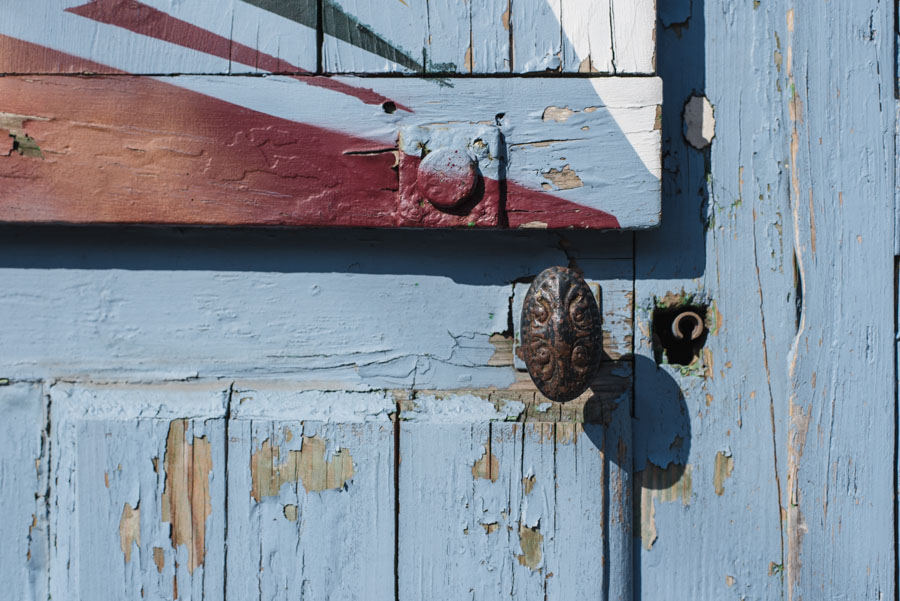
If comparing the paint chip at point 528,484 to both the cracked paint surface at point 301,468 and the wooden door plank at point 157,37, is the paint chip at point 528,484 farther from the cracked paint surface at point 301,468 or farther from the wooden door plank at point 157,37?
the wooden door plank at point 157,37

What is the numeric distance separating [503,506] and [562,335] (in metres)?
0.25

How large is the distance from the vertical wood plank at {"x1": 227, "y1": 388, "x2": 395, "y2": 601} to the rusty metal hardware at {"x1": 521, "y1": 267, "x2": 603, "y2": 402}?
217mm

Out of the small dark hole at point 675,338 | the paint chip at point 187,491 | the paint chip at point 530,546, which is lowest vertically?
the paint chip at point 530,546

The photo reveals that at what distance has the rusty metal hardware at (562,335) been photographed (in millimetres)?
687

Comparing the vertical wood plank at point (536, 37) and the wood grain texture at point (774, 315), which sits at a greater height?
the vertical wood plank at point (536, 37)

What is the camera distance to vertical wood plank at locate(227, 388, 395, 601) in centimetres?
81

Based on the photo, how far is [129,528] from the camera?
812 mm

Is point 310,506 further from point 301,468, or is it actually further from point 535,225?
point 535,225

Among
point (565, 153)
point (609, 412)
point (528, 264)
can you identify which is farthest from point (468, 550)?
point (565, 153)

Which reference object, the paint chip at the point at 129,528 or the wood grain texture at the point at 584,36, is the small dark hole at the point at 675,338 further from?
Result: the paint chip at the point at 129,528

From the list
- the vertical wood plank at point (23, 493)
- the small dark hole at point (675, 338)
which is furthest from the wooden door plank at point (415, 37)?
the vertical wood plank at point (23, 493)

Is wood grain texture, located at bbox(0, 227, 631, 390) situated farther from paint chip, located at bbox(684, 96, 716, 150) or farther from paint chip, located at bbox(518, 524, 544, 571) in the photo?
paint chip, located at bbox(684, 96, 716, 150)

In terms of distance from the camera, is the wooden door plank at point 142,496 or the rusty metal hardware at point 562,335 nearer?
the rusty metal hardware at point 562,335

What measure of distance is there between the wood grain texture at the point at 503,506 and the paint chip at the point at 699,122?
0.38 meters
